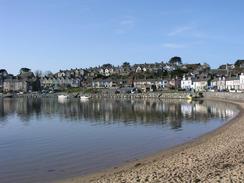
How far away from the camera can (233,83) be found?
451ft

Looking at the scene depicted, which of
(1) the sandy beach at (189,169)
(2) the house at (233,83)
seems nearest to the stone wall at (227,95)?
(2) the house at (233,83)

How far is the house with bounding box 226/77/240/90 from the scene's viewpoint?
439 ft

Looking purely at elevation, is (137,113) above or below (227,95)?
below

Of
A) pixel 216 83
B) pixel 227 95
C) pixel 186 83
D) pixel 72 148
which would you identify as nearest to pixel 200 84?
pixel 216 83

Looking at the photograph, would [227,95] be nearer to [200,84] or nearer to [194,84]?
[200,84]

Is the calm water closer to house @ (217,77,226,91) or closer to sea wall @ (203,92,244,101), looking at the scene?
sea wall @ (203,92,244,101)

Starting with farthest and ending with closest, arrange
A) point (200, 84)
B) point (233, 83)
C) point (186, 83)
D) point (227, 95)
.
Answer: point (186, 83) → point (200, 84) → point (233, 83) → point (227, 95)

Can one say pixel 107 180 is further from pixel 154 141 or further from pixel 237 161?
Answer: pixel 154 141

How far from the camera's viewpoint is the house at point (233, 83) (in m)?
134

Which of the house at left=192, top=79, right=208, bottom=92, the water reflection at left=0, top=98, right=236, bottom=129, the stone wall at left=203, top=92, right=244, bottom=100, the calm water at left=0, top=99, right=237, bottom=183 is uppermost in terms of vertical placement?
the house at left=192, top=79, right=208, bottom=92

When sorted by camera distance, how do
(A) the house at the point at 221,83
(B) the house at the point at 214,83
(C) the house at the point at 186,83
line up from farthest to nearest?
(C) the house at the point at 186,83, (B) the house at the point at 214,83, (A) the house at the point at 221,83

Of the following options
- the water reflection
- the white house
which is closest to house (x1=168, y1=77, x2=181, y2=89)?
the white house

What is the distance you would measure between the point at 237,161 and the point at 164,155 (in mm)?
6080

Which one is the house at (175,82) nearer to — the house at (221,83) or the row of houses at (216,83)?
the row of houses at (216,83)
